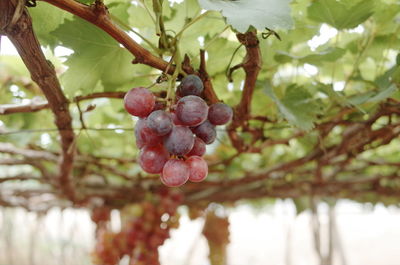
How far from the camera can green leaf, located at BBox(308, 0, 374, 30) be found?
2.45ft

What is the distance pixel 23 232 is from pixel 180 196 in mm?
5981

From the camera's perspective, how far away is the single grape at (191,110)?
49 cm

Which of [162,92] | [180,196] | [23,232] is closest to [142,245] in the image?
[180,196]

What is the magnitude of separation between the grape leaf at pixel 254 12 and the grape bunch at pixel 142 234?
1.10 metres

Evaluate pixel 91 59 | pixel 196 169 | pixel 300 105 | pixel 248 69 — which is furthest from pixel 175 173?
pixel 300 105

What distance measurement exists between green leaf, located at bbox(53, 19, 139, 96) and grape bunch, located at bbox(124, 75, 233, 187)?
0.65 feet

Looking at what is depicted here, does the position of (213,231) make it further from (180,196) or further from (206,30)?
(206,30)

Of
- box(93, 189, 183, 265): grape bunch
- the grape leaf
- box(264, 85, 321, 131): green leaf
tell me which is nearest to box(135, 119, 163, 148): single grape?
the grape leaf

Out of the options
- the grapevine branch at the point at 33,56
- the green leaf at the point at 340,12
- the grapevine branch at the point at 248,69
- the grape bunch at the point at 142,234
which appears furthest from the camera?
the grape bunch at the point at 142,234

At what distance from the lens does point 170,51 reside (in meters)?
0.55

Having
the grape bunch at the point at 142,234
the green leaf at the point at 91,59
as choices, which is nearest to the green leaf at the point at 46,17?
the green leaf at the point at 91,59

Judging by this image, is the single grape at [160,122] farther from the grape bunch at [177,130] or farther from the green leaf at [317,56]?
the green leaf at [317,56]

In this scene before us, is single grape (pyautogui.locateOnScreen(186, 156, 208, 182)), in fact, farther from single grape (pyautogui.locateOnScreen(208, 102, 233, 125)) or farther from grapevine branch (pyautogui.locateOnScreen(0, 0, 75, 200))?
grapevine branch (pyautogui.locateOnScreen(0, 0, 75, 200))

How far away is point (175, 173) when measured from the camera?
504mm
